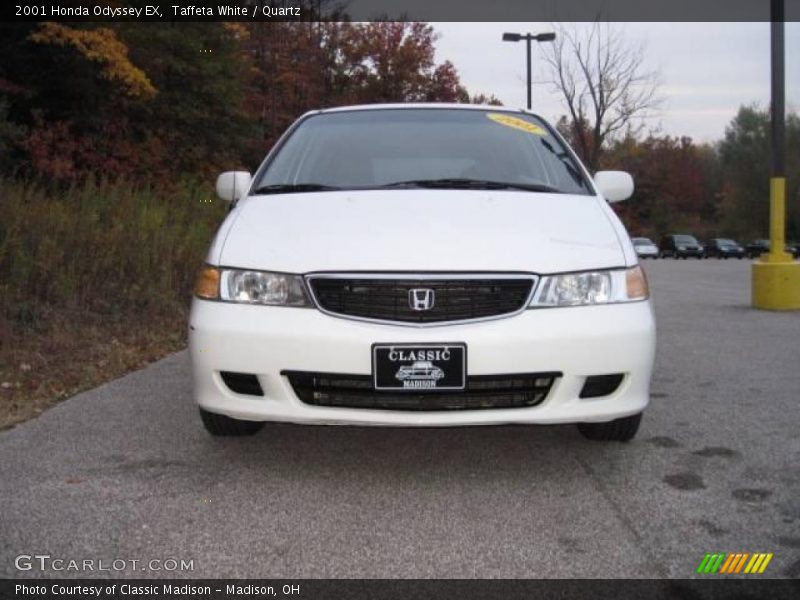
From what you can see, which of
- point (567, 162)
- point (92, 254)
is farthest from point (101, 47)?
point (567, 162)

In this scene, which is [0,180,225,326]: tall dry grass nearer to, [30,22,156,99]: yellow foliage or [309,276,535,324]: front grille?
[309,276,535,324]: front grille

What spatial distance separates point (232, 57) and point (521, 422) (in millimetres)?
22979

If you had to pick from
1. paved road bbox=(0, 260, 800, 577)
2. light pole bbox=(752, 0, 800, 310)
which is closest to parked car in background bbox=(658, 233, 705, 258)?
light pole bbox=(752, 0, 800, 310)

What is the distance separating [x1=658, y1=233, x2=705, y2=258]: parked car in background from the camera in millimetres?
48312

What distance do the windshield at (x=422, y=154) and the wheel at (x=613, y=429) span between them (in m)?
1.17

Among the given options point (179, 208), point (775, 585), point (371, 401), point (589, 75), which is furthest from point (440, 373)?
point (589, 75)

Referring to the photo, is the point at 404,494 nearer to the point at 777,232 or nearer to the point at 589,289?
the point at 589,289

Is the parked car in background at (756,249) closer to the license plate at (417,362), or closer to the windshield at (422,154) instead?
the windshield at (422,154)

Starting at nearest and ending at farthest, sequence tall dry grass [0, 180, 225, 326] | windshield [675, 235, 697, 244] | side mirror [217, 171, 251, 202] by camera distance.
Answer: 1. side mirror [217, 171, 251, 202]
2. tall dry grass [0, 180, 225, 326]
3. windshield [675, 235, 697, 244]

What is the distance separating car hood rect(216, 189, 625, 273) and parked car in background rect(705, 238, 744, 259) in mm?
49261

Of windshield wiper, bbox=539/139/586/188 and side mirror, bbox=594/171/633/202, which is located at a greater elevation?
windshield wiper, bbox=539/139/586/188

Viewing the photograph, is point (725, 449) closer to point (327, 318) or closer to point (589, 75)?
point (327, 318)

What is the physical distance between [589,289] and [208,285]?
5.14 ft

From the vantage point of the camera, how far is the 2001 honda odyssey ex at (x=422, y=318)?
2992 mm
